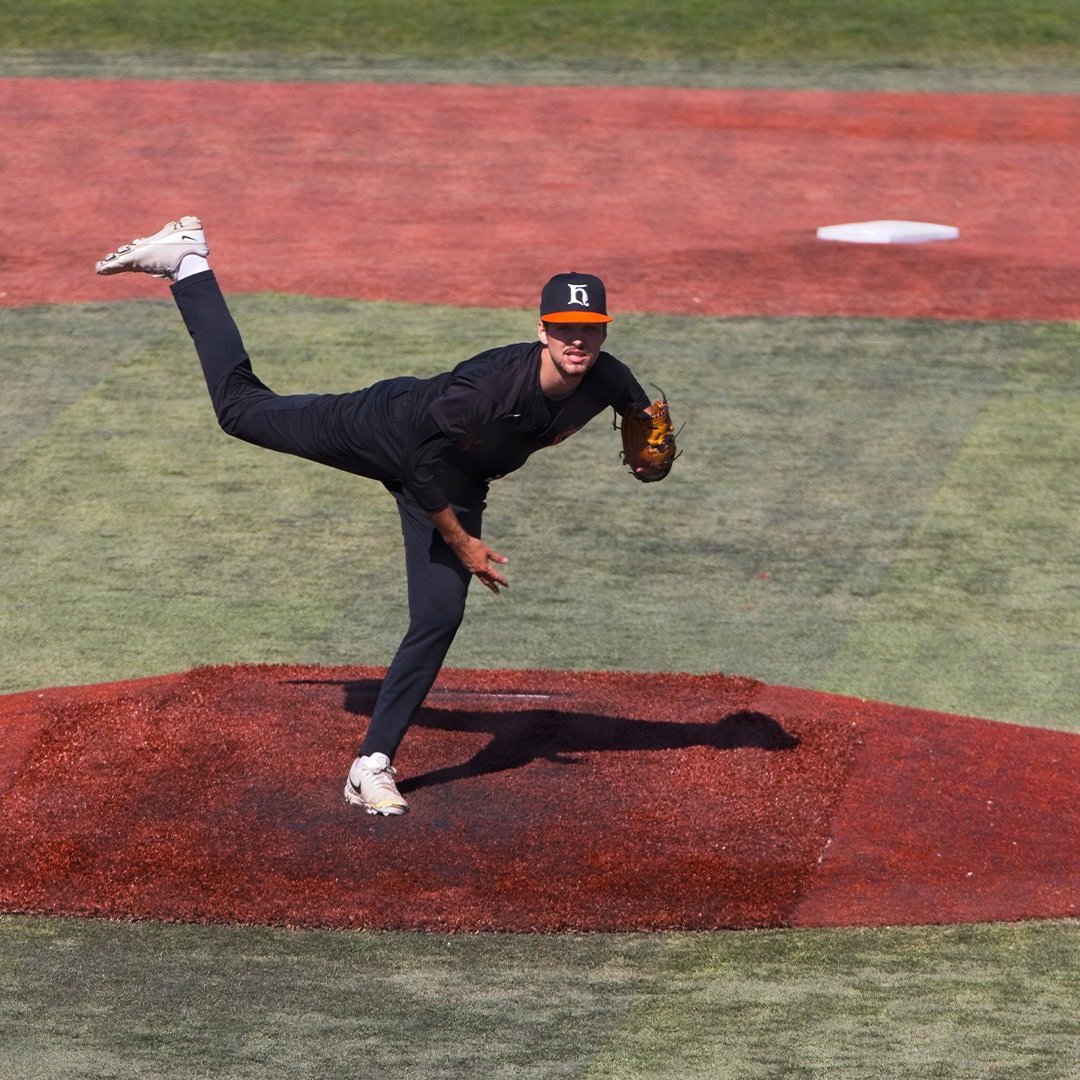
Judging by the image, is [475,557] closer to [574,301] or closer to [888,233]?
[574,301]

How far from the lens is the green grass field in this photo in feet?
17.9

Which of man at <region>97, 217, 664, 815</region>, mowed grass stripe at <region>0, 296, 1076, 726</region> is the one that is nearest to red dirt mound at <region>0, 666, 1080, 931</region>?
man at <region>97, 217, 664, 815</region>

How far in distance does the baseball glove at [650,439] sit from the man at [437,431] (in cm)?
5

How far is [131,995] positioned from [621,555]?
4765mm

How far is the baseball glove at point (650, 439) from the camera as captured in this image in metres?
6.76

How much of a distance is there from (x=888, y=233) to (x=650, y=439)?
911 cm

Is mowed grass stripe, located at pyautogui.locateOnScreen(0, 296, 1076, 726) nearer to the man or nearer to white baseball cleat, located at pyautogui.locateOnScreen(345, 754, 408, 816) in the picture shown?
the man

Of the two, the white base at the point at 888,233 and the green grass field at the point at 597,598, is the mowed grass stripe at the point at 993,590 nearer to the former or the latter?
the green grass field at the point at 597,598

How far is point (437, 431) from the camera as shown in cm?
642

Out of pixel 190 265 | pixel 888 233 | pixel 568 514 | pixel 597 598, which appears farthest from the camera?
pixel 888 233

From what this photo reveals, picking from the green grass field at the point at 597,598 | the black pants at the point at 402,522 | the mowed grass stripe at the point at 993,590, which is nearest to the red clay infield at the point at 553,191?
the green grass field at the point at 597,598

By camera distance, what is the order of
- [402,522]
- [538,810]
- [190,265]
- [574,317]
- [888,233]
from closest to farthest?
[574,317]
[538,810]
[402,522]
[190,265]
[888,233]

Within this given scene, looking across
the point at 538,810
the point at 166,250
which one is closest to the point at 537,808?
the point at 538,810

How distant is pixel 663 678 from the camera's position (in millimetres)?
8141
